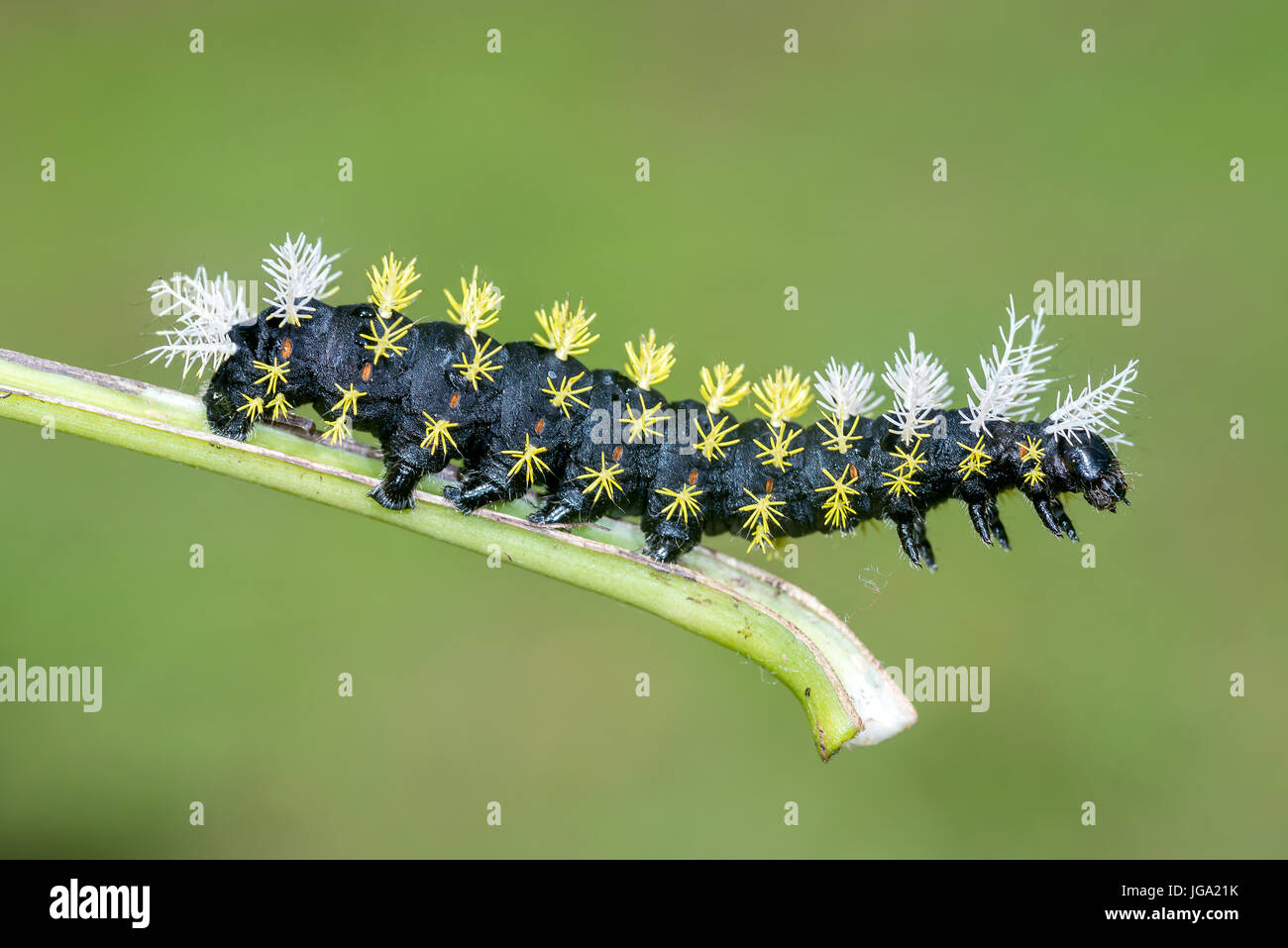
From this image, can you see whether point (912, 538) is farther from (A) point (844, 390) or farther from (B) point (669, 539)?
(B) point (669, 539)

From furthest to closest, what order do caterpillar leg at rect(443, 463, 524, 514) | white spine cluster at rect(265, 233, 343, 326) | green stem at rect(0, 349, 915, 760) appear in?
white spine cluster at rect(265, 233, 343, 326) < caterpillar leg at rect(443, 463, 524, 514) < green stem at rect(0, 349, 915, 760)

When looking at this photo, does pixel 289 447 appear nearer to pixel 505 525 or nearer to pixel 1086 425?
pixel 505 525

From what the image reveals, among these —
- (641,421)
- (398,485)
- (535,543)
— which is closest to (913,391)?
(641,421)

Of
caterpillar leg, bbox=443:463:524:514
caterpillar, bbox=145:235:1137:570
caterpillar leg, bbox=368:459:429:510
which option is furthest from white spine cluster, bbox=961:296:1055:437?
caterpillar leg, bbox=368:459:429:510

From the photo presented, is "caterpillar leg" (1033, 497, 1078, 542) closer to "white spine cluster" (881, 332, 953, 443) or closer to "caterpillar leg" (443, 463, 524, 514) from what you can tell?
"white spine cluster" (881, 332, 953, 443)

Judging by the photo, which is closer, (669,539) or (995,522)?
(669,539)

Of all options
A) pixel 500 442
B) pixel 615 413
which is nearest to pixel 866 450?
pixel 615 413
